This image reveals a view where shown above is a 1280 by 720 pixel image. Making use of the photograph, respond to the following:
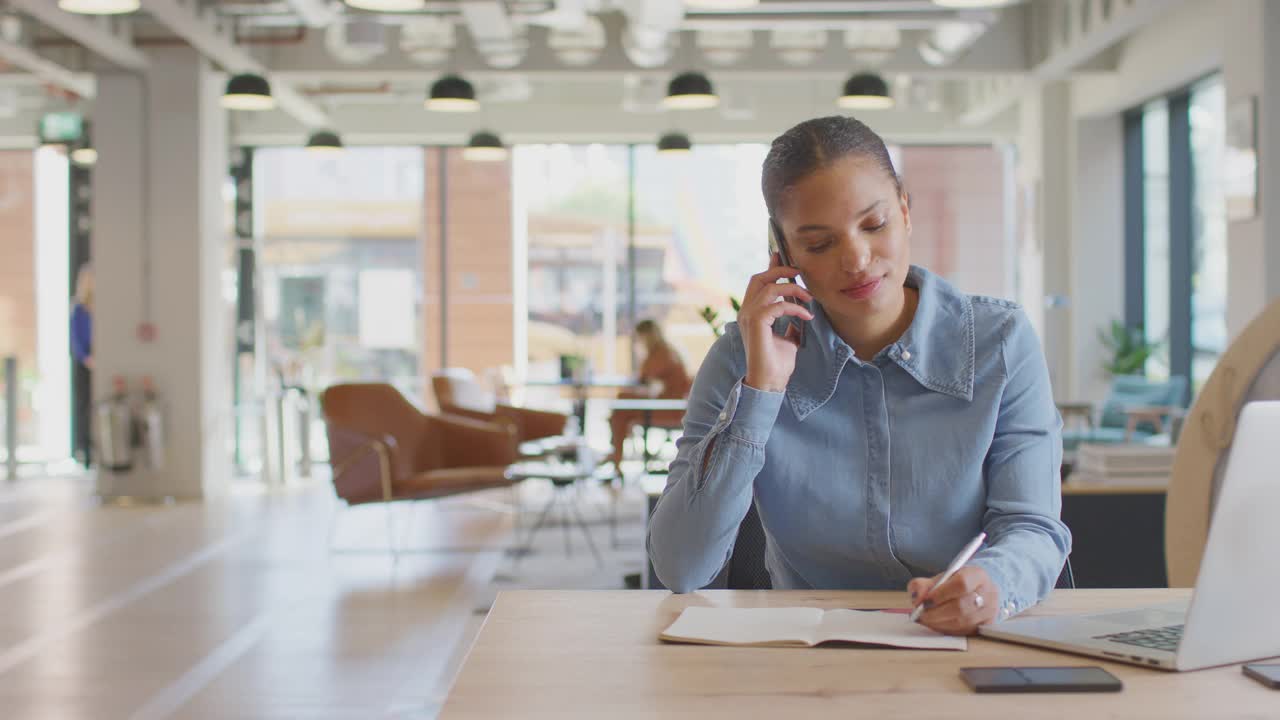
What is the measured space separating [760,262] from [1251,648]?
40.7ft

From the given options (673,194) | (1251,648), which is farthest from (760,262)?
(1251,648)

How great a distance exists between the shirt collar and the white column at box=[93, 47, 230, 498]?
8.95 m

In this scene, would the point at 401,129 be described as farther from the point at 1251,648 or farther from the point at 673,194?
the point at 1251,648

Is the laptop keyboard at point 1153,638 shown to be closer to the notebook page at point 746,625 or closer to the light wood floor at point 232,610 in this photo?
the notebook page at point 746,625

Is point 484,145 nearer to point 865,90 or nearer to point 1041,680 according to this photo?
point 865,90

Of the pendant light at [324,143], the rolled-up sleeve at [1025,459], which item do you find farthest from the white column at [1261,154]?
the pendant light at [324,143]

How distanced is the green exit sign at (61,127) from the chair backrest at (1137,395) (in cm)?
966

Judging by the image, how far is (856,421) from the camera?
6.03 ft

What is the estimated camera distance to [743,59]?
1027 centimetres

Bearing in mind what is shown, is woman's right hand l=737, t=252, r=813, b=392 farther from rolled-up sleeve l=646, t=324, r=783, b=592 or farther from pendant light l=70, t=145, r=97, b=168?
pendant light l=70, t=145, r=97, b=168

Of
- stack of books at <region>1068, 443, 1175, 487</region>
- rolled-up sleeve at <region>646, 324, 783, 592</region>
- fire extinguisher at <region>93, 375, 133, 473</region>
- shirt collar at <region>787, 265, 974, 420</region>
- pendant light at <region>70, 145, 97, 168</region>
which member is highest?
pendant light at <region>70, 145, 97, 168</region>

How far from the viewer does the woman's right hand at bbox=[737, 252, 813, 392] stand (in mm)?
1774

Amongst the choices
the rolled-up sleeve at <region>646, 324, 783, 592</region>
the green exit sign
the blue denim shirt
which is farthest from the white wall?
the green exit sign

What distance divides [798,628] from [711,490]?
0.31m
